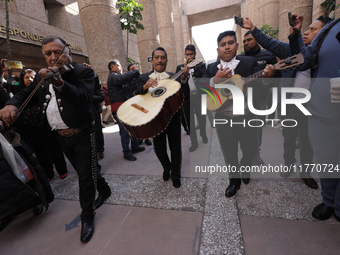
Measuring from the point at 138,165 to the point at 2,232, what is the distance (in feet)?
6.48

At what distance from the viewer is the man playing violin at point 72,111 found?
1574mm

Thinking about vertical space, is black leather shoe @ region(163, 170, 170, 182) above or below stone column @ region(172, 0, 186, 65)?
below

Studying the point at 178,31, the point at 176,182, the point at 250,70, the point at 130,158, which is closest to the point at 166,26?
the point at 178,31

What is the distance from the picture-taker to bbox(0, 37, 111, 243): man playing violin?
1574 mm

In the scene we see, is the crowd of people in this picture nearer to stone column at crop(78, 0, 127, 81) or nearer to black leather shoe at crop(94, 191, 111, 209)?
black leather shoe at crop(94, 191, 111, 209)

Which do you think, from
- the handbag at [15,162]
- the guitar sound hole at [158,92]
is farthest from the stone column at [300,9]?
the handbag at [15,162]

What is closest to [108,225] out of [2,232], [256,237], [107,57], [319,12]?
[2,232]

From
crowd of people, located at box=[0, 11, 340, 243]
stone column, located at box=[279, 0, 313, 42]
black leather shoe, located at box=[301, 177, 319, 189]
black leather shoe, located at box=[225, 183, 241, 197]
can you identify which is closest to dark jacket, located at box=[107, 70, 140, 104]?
crowd of people, located at box=[0, 11, 340, 243]

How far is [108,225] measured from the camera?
1911mm

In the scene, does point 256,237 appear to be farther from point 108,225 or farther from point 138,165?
point 138,165

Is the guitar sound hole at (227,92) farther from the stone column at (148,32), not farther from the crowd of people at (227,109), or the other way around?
the stone column at (148,32)

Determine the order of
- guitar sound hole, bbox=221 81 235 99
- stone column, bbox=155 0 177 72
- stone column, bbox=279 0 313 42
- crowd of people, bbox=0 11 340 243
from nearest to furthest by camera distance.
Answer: crowd of people, bbox=0 11 340 243, guitar sound hole, bbox=221 81 235 99, stone column, bbox=279 0 313 42, stone column, bbox=155 0 177 72

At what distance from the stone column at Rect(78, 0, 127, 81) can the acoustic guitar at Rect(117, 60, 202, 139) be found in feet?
13.4

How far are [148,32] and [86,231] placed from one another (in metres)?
8.66
